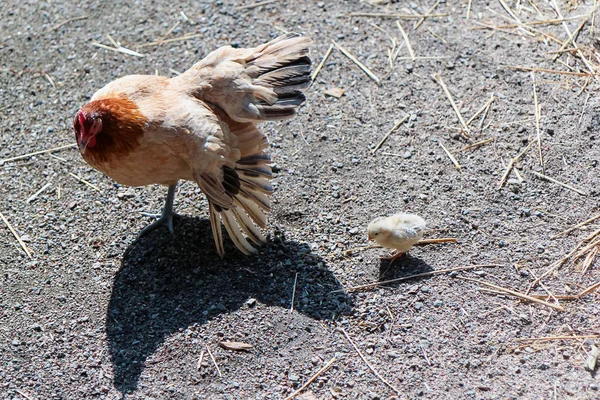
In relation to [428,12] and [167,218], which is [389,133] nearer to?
[428,12]

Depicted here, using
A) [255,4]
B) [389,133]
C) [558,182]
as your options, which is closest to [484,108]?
[389,133]

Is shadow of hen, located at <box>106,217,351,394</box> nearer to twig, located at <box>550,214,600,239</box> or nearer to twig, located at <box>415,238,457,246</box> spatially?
twig, located at <box>415,238,457,246</box>

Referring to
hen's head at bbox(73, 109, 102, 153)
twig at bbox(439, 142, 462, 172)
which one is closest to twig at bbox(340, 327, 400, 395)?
twig at bbox(439, 142, 462, 172)

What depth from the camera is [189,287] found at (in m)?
4.26

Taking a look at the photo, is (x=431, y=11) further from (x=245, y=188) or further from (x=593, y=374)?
(x=593, y=374)

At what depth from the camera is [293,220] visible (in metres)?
4.68

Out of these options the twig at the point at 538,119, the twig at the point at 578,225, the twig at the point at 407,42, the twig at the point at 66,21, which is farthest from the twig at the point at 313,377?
the twig at the point at 66,21

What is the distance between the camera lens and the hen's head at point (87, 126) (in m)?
3.98

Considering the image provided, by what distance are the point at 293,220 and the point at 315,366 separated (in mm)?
1190

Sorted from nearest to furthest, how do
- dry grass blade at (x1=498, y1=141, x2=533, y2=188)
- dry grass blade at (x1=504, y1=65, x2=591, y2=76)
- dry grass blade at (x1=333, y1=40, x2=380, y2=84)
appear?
1. dry grass blade at (x1=498, y1=141, x2=533, y2=188)
2. dry grass blade at (x1=504, y1=65, x2=591, y2=76)
3. dry grass blade at (x1=333, y1=40, x2=380, y2=84)

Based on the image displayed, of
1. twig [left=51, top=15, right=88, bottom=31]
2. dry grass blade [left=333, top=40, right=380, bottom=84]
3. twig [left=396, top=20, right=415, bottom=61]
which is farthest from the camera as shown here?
twig [left=51, top=15, right=88, bottom=31]

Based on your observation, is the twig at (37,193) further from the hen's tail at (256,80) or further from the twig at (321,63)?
the twig at (321,63)

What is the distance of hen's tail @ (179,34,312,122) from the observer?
4254mm

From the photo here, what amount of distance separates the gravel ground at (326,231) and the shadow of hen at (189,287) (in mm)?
12
